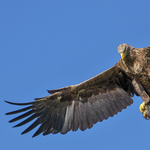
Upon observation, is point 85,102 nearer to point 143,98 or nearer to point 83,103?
point 83,103

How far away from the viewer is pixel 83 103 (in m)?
12.1

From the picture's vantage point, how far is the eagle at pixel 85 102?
37.6ft

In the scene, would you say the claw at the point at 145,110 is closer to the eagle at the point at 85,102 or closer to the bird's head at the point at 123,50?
the eagle at the point at 85,102

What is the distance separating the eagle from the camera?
1145cm

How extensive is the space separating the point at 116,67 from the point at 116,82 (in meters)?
0.70

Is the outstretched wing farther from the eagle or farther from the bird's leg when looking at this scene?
the bird's leg

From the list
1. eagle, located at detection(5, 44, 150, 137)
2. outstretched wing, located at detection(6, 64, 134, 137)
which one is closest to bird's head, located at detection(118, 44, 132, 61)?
eagle, located at detection(5, 44, 150, 137)

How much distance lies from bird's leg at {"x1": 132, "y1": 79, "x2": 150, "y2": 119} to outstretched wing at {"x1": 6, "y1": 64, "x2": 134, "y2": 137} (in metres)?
0.60

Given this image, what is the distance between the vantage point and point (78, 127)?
1180 centimetres

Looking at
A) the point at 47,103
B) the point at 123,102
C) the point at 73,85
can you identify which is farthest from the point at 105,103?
the point at 47,103

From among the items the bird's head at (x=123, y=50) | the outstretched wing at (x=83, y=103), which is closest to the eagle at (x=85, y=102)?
the outstretched wing at (x=83, y=103)

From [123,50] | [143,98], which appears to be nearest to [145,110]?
[143,98]

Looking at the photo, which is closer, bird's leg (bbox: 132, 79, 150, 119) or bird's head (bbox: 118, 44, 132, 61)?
bird's head (bbox: 118, 44, 132, 61)

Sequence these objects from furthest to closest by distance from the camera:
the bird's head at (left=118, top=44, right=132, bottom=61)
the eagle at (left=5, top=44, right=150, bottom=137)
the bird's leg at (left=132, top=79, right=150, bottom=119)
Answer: the eagle at (left=5, top=44, right=150, bottom=137) < the bird's leg at (left=132, top=79, right=150, bottom=119) < the bird's head at (left=118, top=44, right=132, bottom=61)
